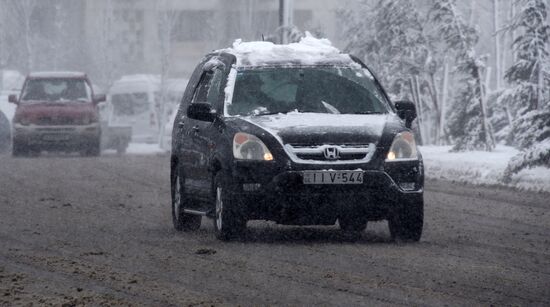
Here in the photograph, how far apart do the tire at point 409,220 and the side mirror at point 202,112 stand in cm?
186

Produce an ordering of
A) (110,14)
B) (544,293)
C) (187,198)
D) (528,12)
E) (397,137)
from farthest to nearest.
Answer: (110,14)
(528,12)
(187,198)
(397,137)
(544,293)

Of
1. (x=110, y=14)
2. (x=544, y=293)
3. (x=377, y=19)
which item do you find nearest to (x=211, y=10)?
(x=110, y=14)

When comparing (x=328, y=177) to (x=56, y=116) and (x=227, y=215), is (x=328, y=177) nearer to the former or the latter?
(x=227, y=215)

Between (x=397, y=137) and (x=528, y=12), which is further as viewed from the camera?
(x=528, y=12)

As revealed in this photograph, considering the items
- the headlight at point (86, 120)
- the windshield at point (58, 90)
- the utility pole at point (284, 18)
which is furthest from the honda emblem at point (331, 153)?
the utility pole at point (284, 18)

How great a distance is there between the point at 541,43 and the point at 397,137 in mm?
15852

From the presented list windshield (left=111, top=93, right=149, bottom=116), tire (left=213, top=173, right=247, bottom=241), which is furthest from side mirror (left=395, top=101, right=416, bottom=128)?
windshield (left=111, top=93, right=149, bottom=116)

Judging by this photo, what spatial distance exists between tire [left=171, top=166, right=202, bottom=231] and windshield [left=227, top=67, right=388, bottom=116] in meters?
1.39

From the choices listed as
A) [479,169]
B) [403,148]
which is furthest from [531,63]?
[403,148]

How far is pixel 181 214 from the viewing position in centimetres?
1455

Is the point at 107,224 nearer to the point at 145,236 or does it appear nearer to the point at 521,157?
the point at 145,236

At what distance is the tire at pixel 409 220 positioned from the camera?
12.7 m

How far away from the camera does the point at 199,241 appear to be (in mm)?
13039

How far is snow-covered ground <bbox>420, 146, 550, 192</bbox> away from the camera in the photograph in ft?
71.5
